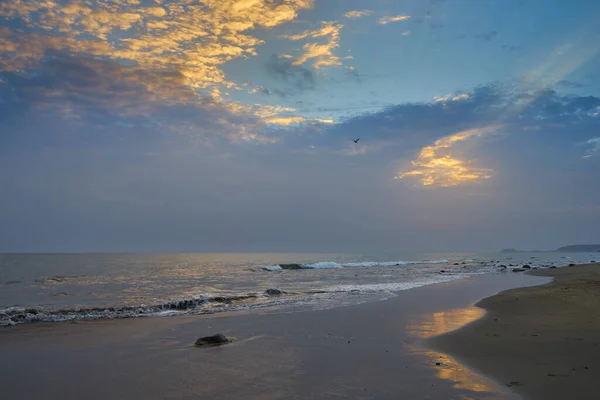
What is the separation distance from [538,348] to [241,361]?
7480mm

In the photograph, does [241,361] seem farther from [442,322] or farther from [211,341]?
[442,322]

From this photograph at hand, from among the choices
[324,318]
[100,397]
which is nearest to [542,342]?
[324,318]

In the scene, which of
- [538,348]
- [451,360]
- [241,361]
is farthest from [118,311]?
[538,348]

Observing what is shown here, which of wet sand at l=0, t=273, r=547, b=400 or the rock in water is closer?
wet sand at l=0, t=273, r=547, b=400

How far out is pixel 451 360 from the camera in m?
8.97

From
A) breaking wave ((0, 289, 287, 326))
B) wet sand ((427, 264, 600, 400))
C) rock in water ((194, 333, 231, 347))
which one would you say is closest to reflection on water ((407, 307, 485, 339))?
wet sand ((427, 264, 600, 400))

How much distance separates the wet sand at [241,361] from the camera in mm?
7059

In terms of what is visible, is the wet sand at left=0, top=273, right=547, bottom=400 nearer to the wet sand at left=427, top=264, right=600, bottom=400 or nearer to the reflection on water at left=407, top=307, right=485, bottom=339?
the reflection on water at left=407, top=307, right=485, bottom=339

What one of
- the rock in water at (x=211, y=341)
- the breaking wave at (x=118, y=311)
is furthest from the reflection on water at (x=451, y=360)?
the breaking wave at (x=118, y=311)

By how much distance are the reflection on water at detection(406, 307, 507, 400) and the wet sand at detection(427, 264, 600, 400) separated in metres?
0.40

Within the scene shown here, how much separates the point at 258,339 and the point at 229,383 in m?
4.15

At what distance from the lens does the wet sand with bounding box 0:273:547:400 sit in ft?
23.2

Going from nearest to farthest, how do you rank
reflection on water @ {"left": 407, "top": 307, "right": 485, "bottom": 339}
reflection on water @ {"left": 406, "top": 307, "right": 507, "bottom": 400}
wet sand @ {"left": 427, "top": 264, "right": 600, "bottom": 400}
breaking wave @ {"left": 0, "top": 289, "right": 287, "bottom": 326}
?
1. reflection on water @ {"left": 406, "top": 307, "right": 507, "bottom": 400}
2. wet sand @ {"left": 427, "top": 264, "right": 600, "bottom": 400}
3. reflection on water @ {"left": 407, "top": 307, "right": 485, "bottom": 339}
4. breaking wave @ {"left": 0, "top": 289, "right": 287, "bottom": 326}

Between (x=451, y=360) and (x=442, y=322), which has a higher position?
(x=451, y=360)
